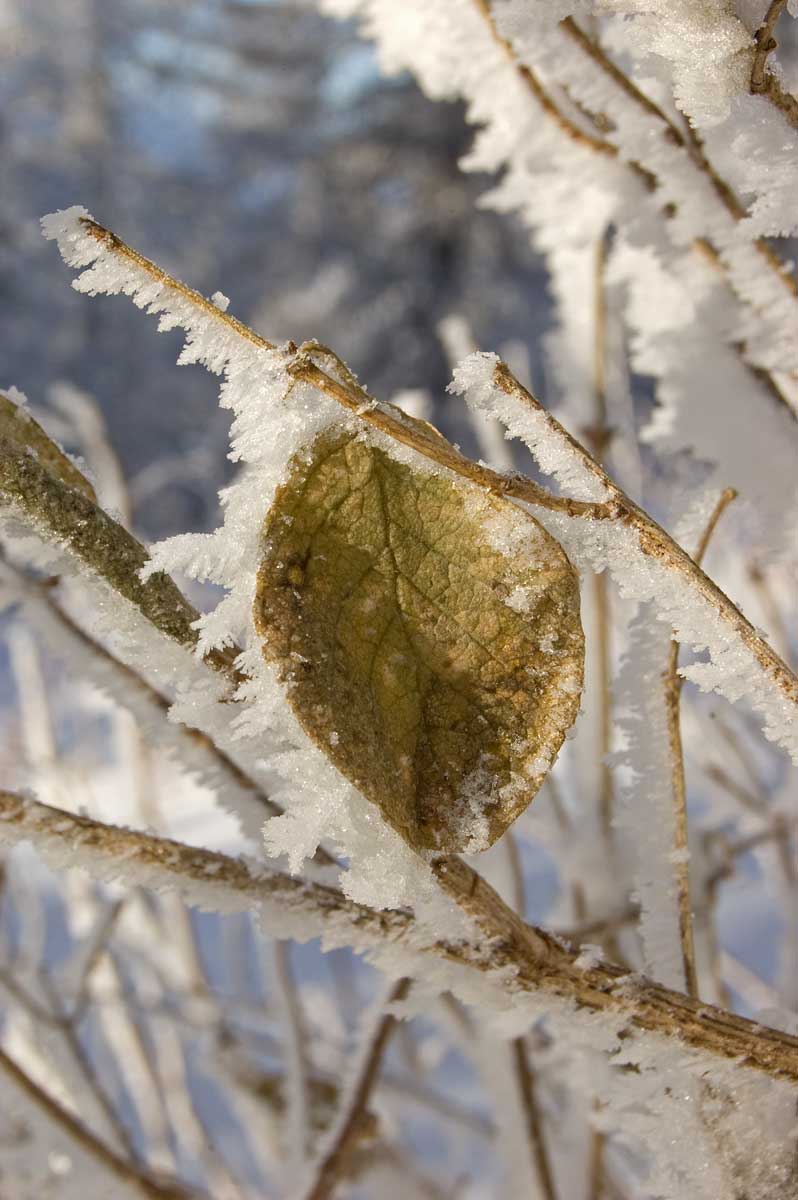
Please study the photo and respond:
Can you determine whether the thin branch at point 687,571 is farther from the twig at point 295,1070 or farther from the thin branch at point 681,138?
the twig at point 295,1070

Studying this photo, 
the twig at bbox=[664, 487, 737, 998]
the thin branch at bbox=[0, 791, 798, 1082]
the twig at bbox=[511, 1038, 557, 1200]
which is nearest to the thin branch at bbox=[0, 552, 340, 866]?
the thin branch at bbox=[0, 791, 798, 1082]

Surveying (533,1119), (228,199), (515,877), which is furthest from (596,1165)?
(228,199)

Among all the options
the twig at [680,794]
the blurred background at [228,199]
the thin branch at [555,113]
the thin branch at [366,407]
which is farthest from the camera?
the blurred background at [228,199]

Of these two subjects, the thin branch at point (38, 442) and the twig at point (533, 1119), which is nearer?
the thin branch at point (38, 442)

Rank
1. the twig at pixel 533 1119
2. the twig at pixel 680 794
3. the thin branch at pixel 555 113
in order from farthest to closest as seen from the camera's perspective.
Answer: the twig at pixel 533 1119 < the thin branch at pixel 555 113 < the twig at pixel 680 794

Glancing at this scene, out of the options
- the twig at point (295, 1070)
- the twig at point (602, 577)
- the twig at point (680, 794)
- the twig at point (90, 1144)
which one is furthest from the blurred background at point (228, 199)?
the twig at point (680, 794)

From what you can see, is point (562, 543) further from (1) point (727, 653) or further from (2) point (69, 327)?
(2) point (69, 327)

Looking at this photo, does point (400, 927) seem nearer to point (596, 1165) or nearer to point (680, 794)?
point (680, 794)

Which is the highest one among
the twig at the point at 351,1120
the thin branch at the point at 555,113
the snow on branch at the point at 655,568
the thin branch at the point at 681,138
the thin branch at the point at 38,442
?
the thin branch at the point at 555,113
